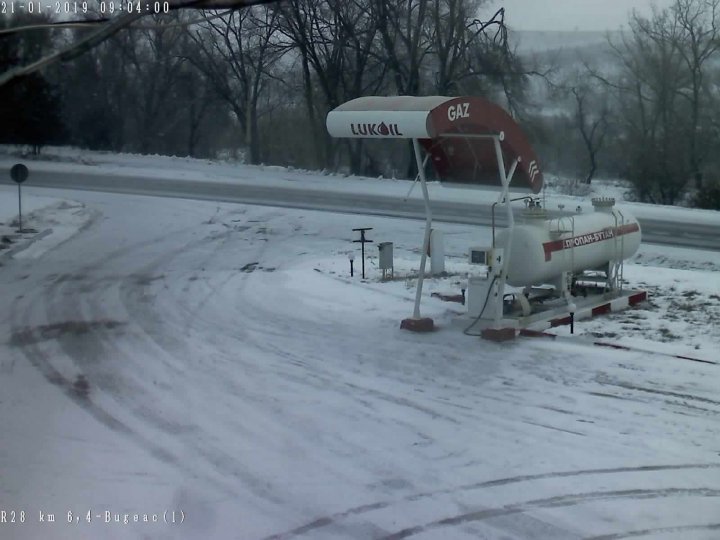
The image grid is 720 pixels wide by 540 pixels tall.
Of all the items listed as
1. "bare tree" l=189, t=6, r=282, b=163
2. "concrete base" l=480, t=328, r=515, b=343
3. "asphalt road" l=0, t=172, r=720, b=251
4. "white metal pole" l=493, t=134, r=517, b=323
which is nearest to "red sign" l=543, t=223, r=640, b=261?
"white metal pole" l=493, t=134, r=517, b=323

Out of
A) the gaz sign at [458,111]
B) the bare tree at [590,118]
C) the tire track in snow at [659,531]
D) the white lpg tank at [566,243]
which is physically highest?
the bare tree at [590,118]

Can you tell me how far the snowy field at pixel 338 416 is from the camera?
674 centimetres

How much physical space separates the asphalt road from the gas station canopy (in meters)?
10.2

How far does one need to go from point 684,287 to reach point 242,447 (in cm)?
1077

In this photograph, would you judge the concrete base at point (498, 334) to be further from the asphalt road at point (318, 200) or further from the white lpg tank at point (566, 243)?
the asphalt road at point (318, 200)

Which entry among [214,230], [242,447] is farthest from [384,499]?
[214,230]

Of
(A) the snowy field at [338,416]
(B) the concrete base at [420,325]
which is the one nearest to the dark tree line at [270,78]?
(A) the snowy field at [338,416]

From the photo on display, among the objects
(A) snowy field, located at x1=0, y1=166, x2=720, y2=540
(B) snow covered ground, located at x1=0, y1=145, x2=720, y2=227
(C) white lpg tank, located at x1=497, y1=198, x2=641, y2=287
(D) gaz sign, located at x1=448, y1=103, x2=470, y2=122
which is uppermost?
(D) gaz sign, located at x1=448, y1=103, x2=470, y2=122

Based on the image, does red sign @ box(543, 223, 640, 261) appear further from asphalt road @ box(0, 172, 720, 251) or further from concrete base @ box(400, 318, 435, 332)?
asphalt road @ box(0, 172, 720, 251)

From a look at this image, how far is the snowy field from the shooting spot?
6738 mm

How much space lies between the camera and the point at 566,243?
46.9 feet

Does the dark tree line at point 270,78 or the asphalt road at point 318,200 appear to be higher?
the dark tree line at point 270,78

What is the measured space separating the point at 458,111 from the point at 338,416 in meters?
4.54

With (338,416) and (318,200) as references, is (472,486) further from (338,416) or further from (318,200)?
(318,200)
